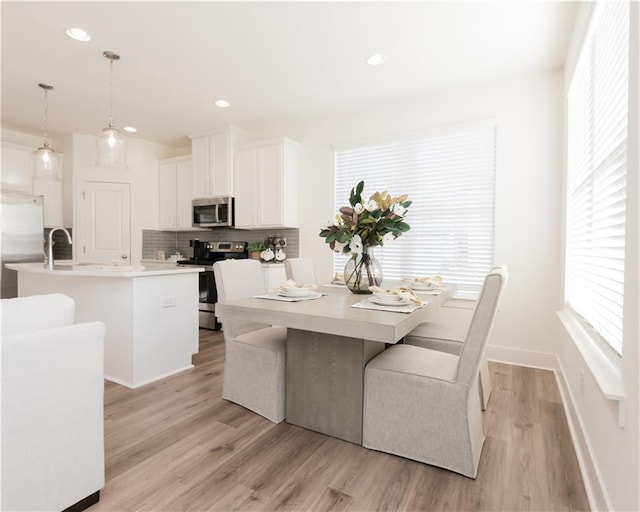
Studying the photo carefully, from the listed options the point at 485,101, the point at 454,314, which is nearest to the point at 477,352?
the point at 454,314

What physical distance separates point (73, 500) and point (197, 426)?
77 centimetres

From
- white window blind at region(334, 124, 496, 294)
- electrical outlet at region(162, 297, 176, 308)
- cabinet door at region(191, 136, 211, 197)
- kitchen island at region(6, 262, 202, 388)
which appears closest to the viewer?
kitchen island at region(6, 262, 202, 388)

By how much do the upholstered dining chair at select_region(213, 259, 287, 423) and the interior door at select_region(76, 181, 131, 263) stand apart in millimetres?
3437

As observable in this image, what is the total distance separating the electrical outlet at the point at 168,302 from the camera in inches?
112

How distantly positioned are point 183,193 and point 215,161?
90 cm

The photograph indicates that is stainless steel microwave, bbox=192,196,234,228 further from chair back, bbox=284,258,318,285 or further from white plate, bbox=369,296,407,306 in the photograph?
white plate, bbox=369,296,407,306

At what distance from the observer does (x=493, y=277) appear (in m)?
1.49

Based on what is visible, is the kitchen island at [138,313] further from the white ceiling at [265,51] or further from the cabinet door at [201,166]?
the cabinet door at [201,166]

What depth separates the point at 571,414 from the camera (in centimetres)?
212

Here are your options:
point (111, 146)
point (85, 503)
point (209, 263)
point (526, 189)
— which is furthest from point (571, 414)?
Result: point (209, 263)

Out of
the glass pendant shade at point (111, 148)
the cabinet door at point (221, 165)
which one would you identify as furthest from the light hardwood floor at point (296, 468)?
the cabinet door at point (221, 165)

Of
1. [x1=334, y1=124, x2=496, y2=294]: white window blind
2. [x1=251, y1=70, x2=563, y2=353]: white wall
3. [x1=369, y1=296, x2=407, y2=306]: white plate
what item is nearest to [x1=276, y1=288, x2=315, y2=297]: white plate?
[x1=369, y1=296, x2=407, y2=306]: white plate

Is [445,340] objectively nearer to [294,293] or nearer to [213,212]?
[294,293]

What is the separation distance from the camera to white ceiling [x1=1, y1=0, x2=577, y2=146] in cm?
240
